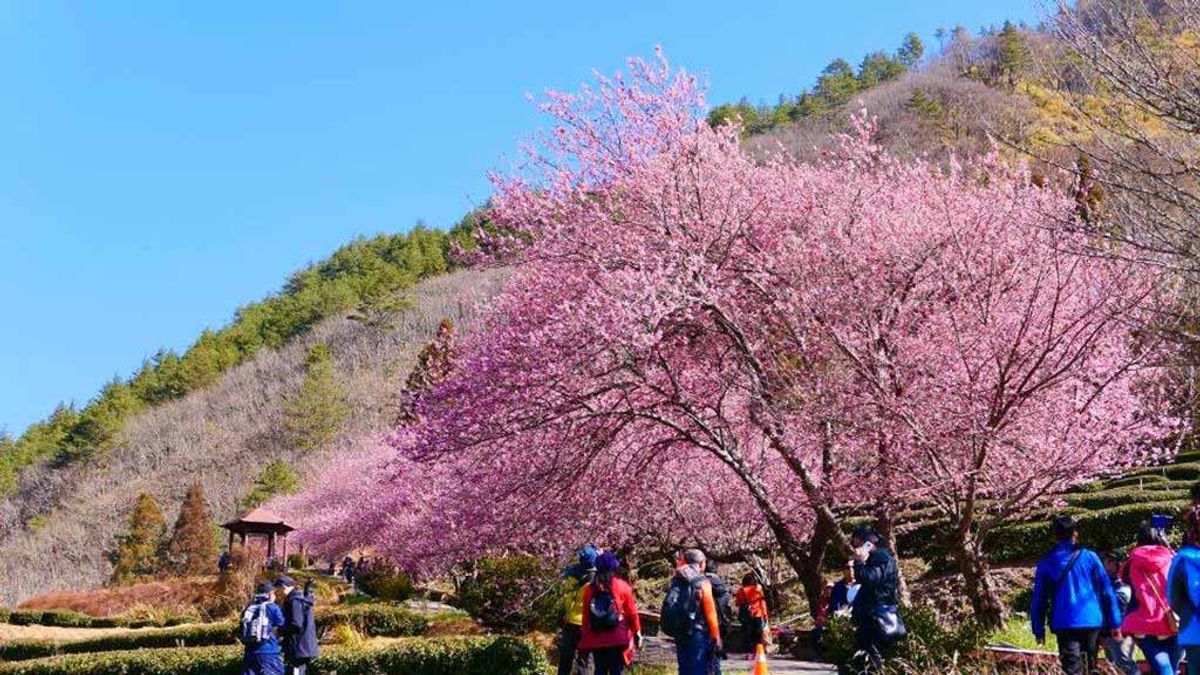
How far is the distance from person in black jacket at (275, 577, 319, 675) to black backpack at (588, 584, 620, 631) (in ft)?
14.8

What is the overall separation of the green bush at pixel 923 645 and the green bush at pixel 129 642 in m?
15.1

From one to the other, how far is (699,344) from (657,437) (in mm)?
1626

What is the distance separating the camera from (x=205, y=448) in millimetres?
88562

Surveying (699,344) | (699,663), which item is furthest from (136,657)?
(699,663)

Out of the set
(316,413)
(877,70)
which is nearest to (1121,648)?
(316,413)

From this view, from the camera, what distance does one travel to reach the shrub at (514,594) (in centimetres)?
1716

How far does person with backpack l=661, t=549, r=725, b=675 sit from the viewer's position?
881 cm

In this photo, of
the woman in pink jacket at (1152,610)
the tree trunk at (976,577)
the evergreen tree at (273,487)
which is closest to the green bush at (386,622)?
the tree trunk at (976,577)

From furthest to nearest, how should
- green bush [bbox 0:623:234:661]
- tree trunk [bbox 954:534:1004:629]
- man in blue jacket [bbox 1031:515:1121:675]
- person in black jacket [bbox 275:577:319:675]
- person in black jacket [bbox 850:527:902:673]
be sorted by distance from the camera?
green bush [bbox 0:623:234:661], person in black jacket [bbox 275:577:319:675], tree trunk [bbox 954:534:1004:629], person in black jacket [bbox 850:527:902:673], man in blue jacket [bbox 1031:515:1121:675]

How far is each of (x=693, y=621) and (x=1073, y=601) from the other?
2873 mm

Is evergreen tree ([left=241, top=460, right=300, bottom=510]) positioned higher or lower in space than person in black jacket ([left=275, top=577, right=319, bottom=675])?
higher

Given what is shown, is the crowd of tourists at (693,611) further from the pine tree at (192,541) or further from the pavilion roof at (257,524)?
the pine tree at (192,541)

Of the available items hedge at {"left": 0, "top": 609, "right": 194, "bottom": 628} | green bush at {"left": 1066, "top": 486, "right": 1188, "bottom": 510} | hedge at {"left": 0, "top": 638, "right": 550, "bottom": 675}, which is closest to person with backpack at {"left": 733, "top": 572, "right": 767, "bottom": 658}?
hedge at {"left": 0, "top": 638, "right": 550, "bottom": 675}

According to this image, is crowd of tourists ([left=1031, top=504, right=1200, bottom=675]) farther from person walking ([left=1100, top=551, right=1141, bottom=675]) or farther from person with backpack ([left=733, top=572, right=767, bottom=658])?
person with backpack ([left=733, top=572, right=767, bottom=658])
